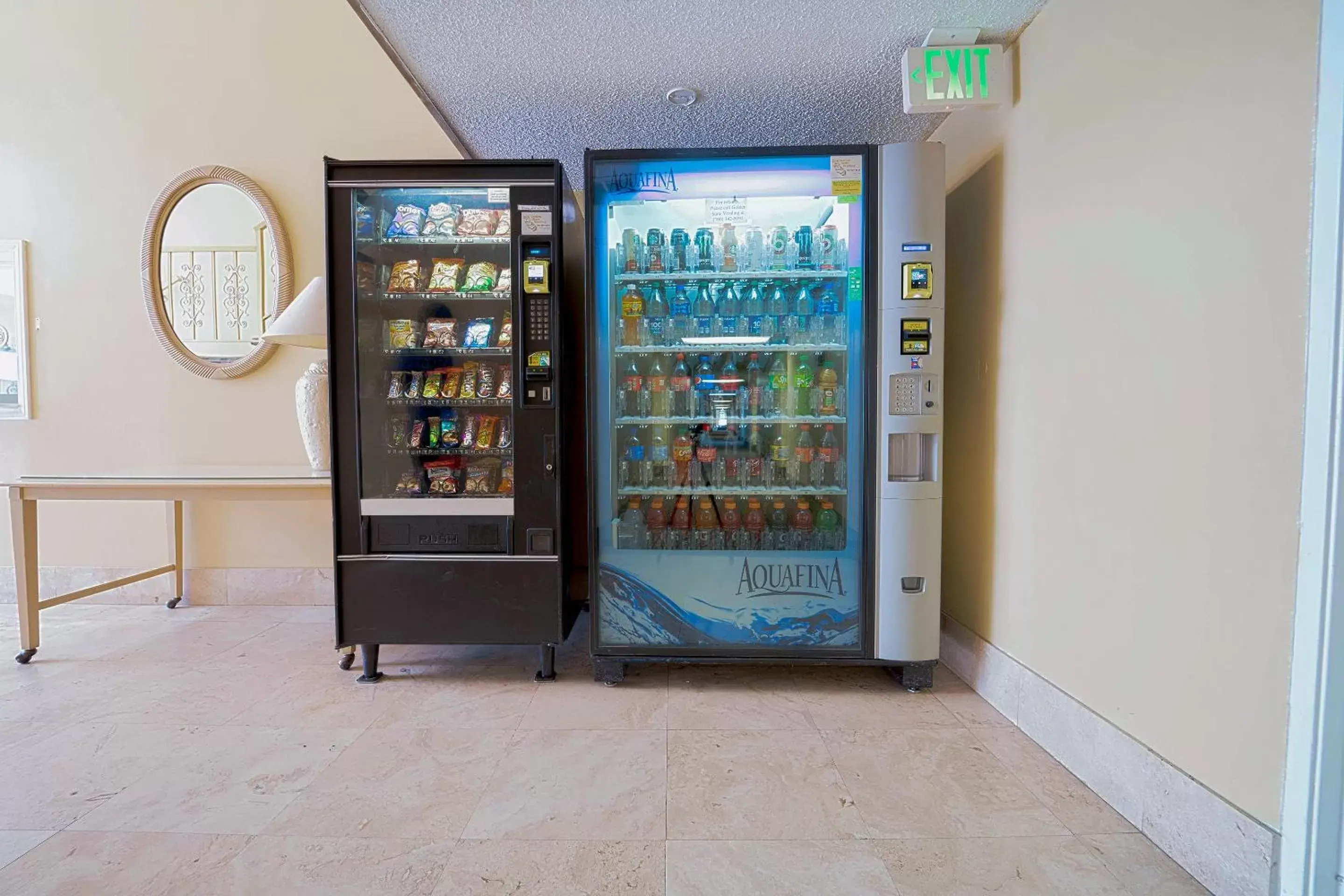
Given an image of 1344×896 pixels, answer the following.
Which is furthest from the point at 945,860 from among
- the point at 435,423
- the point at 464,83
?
the point at 464,83

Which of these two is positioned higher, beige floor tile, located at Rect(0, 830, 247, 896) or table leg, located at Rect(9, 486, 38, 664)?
table leg, located at Rect(9, 486, 38, 664)

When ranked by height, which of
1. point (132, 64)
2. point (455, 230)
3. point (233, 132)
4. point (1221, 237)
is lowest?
point (1221, 237)

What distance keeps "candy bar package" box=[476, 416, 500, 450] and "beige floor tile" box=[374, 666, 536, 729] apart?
3.23 ft

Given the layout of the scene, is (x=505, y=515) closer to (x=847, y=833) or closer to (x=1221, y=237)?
(x=847, y=833)

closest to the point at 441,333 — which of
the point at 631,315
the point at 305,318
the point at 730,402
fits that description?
the point at 305,318

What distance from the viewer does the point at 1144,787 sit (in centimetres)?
143

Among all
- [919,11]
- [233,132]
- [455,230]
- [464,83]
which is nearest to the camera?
[919,11]

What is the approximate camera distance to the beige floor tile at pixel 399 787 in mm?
1454

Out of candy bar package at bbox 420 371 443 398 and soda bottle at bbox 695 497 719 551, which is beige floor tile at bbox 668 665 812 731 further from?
candy bar package at bbox 420 371 443 398

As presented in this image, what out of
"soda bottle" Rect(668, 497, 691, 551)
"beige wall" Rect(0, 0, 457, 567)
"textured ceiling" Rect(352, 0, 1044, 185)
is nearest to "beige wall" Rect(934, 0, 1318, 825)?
"textured ceiling" Rect(352, 0, 1044, 185)

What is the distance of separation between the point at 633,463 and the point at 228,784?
1.66 m

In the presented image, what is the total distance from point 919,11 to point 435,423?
A: 2.34 meters

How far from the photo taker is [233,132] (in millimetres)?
3217

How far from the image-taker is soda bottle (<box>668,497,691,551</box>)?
2373 mm
